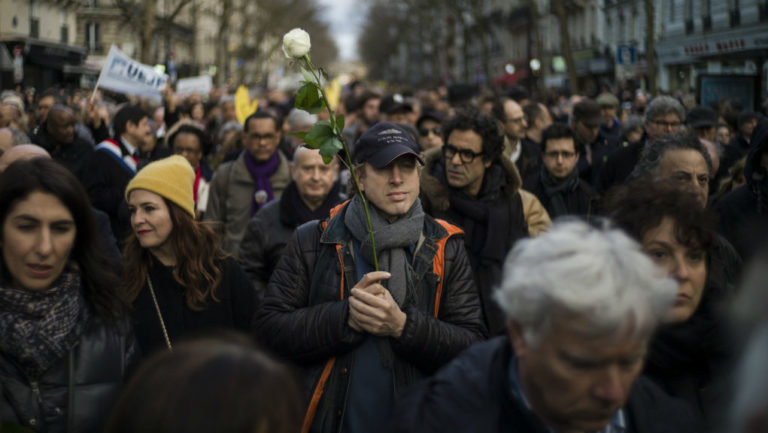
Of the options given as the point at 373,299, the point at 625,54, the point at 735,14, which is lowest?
the point at 373,299

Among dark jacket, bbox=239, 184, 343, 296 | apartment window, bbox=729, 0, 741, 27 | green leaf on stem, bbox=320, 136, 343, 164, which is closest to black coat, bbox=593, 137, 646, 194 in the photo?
dark jacket, bbox=239, 184, 343, 296

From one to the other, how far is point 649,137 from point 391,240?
16.0 ft

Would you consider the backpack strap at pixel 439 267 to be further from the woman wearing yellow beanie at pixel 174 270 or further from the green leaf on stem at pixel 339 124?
the woman wearing yellow beanie at pixel 174 270

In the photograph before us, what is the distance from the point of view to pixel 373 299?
10.5ft

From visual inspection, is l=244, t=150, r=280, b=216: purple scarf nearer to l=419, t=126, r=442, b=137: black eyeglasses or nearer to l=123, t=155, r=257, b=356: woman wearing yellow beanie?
l=419, t=126, r=442, b=137: black eyeglasses

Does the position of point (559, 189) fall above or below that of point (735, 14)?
below

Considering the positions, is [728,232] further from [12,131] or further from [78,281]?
[12,131]

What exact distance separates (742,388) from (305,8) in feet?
310

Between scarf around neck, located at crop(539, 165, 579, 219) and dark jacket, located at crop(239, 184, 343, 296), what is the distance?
7.44 feet

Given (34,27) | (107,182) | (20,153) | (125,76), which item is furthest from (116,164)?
(34,27)

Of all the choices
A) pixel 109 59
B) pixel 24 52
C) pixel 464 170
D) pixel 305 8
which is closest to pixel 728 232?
pixel 464 170

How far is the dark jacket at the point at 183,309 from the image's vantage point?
13.1 ft

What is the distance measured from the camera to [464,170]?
519 centimetres

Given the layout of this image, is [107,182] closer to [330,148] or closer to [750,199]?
[330,148]
